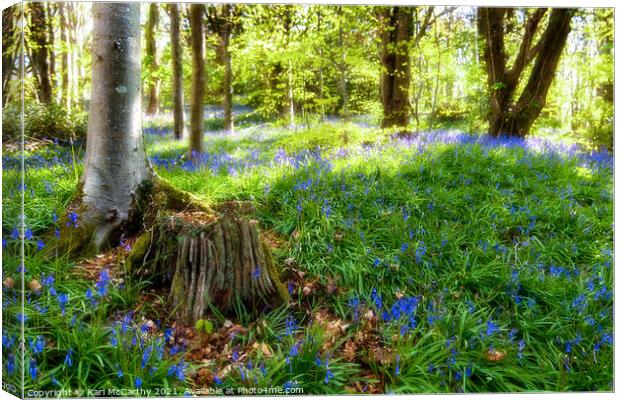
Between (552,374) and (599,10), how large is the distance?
7.99ft

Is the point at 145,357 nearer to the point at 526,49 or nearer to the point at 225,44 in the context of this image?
the point at 225,44

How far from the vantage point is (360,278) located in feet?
8.98

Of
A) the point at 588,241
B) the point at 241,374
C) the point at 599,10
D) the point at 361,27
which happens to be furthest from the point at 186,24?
the point at 588,241

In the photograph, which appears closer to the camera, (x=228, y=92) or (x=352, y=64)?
(x=228, y=92)

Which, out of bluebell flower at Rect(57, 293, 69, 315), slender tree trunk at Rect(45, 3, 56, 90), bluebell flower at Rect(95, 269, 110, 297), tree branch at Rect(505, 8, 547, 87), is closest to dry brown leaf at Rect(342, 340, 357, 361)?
bluebell flower at Rect(95, 269, 110, 297)

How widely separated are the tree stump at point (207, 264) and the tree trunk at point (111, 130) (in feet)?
1.02

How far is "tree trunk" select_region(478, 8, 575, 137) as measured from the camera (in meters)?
3.17

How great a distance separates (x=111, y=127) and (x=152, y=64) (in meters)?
1.00

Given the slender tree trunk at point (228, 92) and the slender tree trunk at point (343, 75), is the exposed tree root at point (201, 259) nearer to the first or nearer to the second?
the slender tree trunk at point (228, 92)

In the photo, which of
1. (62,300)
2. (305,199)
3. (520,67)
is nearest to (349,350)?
(305,199)

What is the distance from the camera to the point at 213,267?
2439 millimetres

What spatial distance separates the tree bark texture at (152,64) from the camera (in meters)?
3.03

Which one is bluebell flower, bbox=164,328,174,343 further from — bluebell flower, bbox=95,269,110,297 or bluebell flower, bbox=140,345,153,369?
bluebell flower, bbox=95,269,110,297

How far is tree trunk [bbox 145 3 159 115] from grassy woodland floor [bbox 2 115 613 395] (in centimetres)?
17
